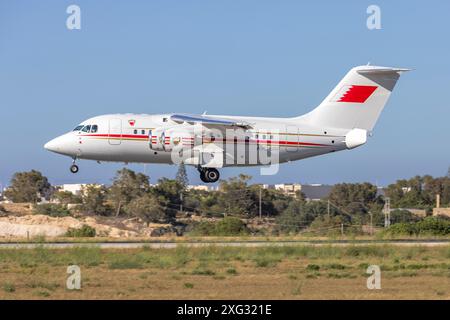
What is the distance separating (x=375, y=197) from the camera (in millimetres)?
84375

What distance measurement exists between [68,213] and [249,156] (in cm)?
2653

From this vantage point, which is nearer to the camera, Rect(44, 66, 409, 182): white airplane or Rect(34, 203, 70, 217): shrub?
Rect(44, 66, 409, 182): white airplane

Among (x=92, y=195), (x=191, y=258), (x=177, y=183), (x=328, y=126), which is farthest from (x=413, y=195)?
(x=191, y=258)

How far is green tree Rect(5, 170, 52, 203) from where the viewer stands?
8094 cm

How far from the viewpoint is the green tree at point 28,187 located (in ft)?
266

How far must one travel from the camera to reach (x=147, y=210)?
2675 inches

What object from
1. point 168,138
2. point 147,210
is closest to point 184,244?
point 168,138

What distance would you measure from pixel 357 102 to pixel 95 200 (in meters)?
31.7

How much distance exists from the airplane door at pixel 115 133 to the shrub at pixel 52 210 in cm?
2212

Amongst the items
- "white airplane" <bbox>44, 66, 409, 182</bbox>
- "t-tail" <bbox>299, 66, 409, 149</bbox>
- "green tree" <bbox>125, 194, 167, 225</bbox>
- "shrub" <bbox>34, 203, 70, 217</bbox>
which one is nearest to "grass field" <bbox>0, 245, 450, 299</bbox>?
"white airplane" <bbox>44, 66, 409, 182</bbox>

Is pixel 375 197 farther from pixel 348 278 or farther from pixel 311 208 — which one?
pixel 348 278

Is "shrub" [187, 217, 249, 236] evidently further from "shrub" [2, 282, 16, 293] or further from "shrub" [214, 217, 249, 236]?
"shrub" [2, 282, 16, 293]

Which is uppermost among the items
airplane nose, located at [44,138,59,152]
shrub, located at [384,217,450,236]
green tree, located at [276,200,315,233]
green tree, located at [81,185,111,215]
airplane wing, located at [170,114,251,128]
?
airplane wing, located at [170,114,251,128]

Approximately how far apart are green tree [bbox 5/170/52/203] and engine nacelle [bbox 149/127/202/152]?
3887cm
